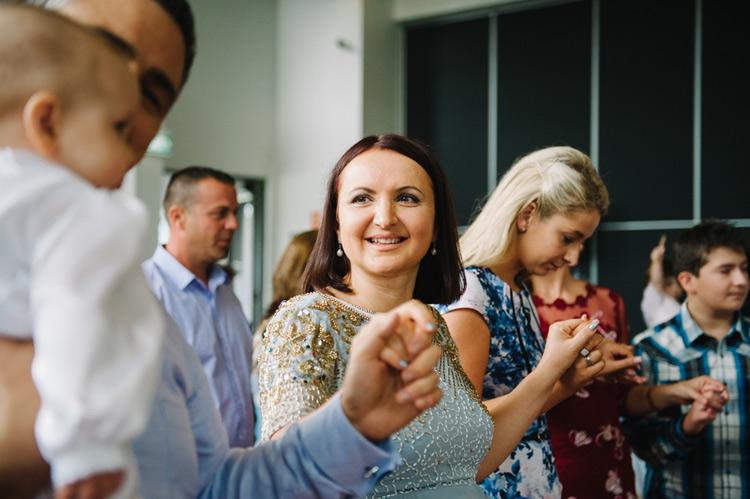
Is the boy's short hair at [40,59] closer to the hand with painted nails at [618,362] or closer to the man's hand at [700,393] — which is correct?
the hand with painted nails at [618,362]

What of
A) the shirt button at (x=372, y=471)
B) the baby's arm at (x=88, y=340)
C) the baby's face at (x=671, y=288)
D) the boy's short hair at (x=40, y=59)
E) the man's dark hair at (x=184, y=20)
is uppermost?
the man's dark hair at (x=184, y=20)

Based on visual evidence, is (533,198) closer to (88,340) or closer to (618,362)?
(618,362)

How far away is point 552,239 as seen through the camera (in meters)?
2.32

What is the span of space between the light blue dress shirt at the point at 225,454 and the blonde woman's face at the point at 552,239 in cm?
155

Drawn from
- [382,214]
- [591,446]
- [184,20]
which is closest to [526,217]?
[591,446]

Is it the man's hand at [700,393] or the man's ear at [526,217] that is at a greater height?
the man's ear at [526,217]

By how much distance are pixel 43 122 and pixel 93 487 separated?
1.12 ft

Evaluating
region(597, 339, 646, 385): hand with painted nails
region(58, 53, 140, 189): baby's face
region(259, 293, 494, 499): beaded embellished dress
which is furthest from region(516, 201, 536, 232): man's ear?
region(58, 53, 140, 189): baby's face

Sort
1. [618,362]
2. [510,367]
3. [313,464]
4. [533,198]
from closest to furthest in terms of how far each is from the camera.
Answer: [313,464], [510,367], [618,362], [533,198]

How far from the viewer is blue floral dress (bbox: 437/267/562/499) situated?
197cm

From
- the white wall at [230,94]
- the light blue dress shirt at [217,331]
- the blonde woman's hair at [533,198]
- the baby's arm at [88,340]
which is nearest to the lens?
the baby's arm at [88,340]

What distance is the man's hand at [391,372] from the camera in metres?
0.81

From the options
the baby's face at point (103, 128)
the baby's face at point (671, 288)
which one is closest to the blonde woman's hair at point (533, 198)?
the baby's face at point (103, 128)

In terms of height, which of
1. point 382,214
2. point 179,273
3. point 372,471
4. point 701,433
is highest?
point 382,214
